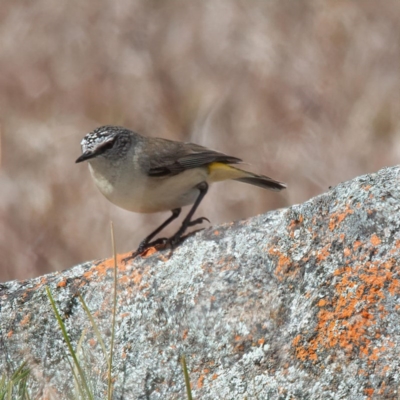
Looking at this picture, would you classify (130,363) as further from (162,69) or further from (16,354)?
(162,69)


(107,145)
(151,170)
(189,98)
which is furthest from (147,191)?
(189,98)

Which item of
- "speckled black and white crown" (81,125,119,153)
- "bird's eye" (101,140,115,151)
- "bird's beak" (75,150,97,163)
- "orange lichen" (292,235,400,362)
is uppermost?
"speckled black and white crown" (81,125,119,153)

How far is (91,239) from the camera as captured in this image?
10.5 meters

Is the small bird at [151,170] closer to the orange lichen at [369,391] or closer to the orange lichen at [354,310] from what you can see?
the orange lichen at [354,310]

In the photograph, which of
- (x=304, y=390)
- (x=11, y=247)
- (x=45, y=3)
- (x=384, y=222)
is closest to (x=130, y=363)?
(x=304, y=390)

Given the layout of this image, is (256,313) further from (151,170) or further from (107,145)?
(107,145)

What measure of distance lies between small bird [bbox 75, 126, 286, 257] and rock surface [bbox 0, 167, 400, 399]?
1289 mm

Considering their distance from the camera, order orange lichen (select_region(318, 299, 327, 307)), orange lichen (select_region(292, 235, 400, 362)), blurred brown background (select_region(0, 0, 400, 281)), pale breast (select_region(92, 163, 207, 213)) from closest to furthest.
Result: orange lichen (select_region(292, 235, 400, 362)), orange lichen (select_region(318, 299, 327, 307)), pale breast (select_region(92, 163, 207, 213)), blurred brown background (select_region(0, 0, 400, 281))

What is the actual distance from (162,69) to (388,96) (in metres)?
3.19

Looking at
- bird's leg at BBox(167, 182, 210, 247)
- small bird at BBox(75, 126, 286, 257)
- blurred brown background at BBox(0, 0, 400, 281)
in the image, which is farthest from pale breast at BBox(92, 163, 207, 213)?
blurred brown background at BBox(0, 0, 400, 281)

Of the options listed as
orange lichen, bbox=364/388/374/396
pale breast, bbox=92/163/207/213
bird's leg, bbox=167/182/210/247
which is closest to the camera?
orange lichen, bbox=364/388/374/396

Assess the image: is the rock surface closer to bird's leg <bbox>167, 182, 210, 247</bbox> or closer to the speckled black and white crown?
bird's leg <bbox>167, 182, 210, 247</bbox>

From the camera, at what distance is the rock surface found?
373 centimetres

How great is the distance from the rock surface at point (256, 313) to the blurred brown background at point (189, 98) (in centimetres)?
490
